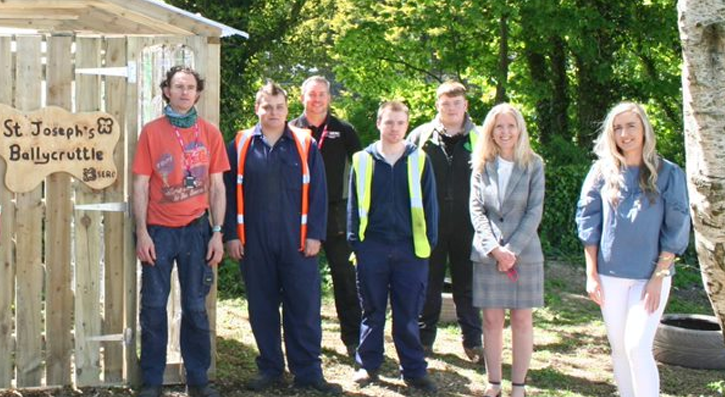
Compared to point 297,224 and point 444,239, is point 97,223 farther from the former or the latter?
point 444,239

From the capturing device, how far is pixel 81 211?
19.7 ft

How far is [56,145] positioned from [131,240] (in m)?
0.76

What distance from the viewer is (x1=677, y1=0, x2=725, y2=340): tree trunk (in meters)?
4.64

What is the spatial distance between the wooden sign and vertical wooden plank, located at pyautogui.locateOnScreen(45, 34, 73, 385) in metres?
0.09

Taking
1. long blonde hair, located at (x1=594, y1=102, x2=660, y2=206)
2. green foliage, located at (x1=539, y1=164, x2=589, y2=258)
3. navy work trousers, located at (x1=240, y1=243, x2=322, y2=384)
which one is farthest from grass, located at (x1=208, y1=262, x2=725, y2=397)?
green foliage, located at (x1=539, y1=164, x2=589, y2=258)

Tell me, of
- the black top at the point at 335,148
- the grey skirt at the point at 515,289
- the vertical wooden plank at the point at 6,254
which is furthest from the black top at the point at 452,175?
the vertical wooden plank at the point at 6,254

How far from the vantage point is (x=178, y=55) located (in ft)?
20.3

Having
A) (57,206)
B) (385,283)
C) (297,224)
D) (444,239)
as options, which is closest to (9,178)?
(57,206)

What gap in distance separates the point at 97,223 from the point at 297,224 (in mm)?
1261

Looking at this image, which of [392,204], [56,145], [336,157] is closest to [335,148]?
[336,157]

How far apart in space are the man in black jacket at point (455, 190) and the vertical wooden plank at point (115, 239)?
2239 millimetres

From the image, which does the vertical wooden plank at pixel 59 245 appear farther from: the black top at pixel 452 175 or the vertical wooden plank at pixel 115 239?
the black top at pixel 452 175

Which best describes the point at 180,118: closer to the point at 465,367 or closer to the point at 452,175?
the point at 452,175

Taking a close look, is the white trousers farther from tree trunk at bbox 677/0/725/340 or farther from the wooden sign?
the wooden sign
